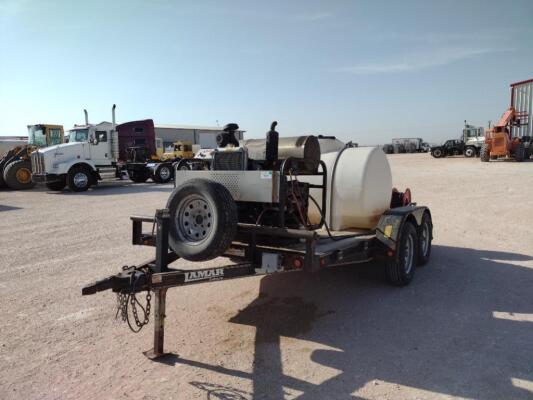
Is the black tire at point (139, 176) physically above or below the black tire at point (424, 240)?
above

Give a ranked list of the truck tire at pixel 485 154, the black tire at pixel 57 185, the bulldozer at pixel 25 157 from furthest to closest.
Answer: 1. the truck tire at pixel 485 154
2. the bulldozer at pixel 25 157
3. the black tire at pixel 57 185

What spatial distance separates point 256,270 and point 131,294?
1.14 meters

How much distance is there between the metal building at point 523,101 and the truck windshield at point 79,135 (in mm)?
29485

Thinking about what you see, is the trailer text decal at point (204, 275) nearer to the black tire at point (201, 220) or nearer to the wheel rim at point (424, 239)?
the black tire at point (201, 220)

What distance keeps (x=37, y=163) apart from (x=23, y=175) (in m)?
2.21

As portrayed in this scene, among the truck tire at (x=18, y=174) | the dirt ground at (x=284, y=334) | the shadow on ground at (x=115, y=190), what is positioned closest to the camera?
the dirt ground at (x=284, y=334)

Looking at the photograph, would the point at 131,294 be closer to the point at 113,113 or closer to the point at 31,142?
the point at 113,113

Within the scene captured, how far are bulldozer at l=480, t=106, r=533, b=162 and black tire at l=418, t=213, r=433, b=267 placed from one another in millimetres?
24831

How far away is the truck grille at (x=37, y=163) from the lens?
59.0ft

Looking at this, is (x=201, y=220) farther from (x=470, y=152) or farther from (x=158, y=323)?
(x=470, y=152)

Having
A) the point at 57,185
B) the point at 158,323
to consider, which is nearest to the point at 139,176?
the point at 57,185

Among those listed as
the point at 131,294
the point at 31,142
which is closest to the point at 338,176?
the point at 131,294

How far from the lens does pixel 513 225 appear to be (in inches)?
367

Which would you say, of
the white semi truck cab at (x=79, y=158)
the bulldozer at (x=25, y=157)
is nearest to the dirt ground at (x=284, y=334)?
the white semi truck cab at (x=79, y=158)
